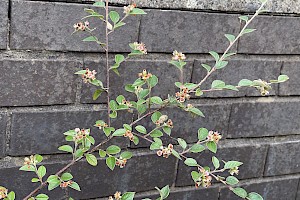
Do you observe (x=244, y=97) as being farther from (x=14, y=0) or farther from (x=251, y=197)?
(x=14, y=0)

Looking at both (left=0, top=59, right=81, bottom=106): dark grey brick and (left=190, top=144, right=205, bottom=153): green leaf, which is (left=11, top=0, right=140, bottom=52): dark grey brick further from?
(left=190, top=144, right=205, bottom=153): green leaf

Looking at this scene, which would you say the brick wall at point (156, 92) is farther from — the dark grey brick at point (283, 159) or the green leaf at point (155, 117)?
the green leaf at point (155, 117)

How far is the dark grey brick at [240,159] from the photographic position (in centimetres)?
173

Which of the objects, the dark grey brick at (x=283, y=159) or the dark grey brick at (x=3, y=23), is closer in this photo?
the dark grey brick at (x=3, y=23)

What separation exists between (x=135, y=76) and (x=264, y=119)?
572 mm

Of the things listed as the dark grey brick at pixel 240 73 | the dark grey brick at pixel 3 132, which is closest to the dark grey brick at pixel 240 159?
the dark grey brick at pixel 240 73

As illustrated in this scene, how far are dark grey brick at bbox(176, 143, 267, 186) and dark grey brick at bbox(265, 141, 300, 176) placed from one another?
0.04 metres

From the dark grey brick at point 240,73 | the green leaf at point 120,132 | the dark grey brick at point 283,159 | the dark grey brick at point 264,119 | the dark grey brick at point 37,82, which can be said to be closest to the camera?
the green leaf at point 120,132

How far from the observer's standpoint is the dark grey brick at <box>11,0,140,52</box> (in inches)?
52.3

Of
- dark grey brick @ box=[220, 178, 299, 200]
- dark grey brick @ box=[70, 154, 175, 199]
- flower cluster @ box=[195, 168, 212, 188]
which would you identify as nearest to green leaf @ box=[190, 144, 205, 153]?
flower cluster @ box=[195, 168, 212, 188]

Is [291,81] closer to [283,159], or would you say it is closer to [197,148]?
[283,159]

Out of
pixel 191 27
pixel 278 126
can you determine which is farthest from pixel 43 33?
pixel 278 126

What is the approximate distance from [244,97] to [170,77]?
12.9 inches

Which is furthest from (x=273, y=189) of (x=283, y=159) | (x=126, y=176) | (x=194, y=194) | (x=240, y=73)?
(x=126, y=176)
